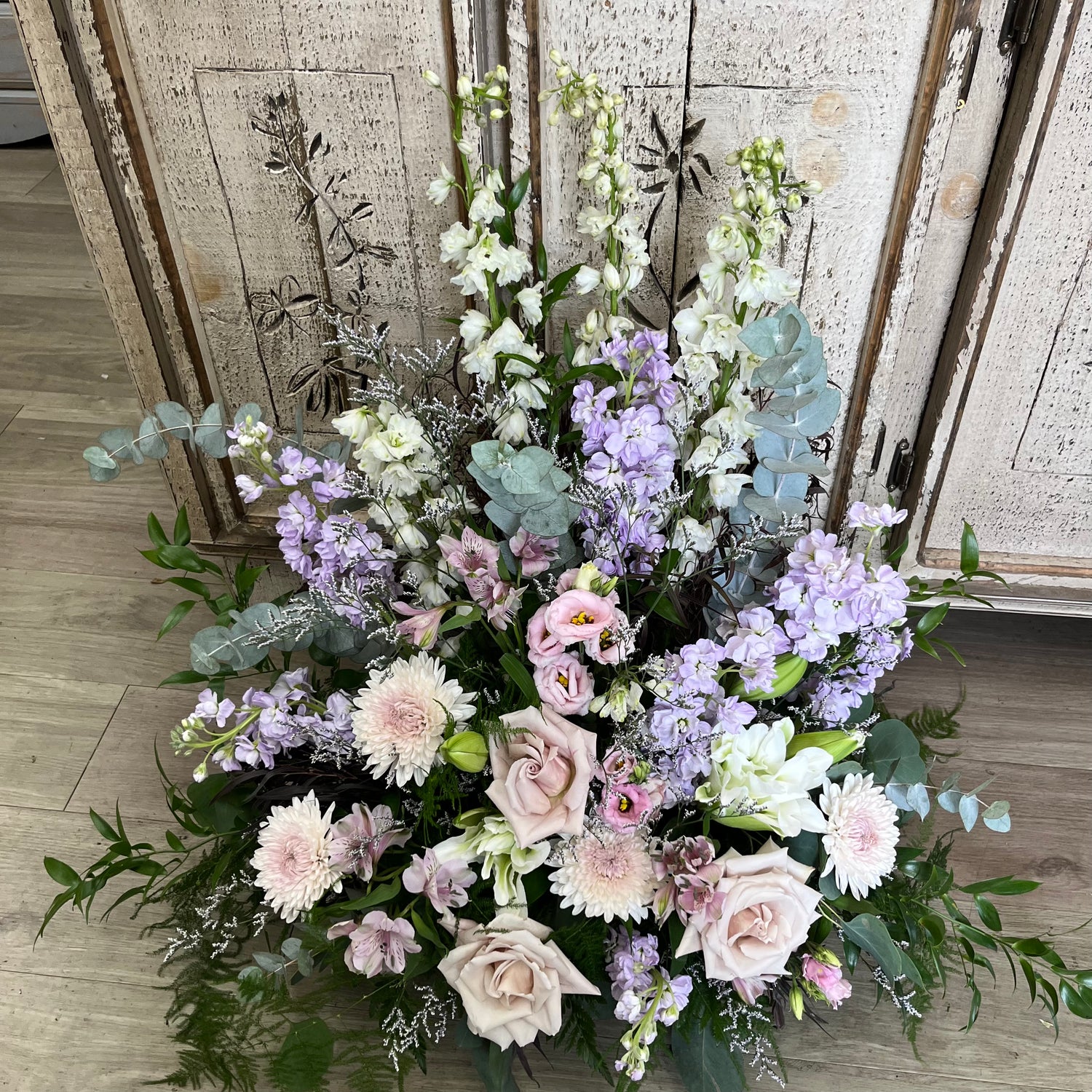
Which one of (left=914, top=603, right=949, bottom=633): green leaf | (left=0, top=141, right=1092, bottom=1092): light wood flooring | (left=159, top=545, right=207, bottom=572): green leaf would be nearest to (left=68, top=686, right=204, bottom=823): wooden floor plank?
(left=0, top=141, right=1092, bottom=1092): light wood flooring

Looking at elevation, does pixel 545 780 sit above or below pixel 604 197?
below

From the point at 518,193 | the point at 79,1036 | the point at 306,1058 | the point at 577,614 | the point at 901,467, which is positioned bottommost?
the point at 79,1036

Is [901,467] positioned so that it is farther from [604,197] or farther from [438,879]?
[438,879]

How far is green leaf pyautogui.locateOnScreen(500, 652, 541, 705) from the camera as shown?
0.75m

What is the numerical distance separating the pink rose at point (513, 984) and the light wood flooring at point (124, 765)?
0.57 ft

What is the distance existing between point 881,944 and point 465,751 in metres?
0.36

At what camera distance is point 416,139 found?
930 mm

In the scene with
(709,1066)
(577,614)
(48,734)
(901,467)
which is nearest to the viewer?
(577,614)

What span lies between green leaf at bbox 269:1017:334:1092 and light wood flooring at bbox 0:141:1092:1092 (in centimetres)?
14

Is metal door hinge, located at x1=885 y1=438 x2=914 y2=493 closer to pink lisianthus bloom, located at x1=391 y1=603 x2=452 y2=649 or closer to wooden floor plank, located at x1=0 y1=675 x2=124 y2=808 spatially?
pink lisianthus bloom, located at x1=391 y1=603 x2=452 y2=649

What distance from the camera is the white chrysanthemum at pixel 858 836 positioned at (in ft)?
2.49

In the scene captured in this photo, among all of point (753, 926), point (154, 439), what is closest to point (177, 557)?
point (154, 439)

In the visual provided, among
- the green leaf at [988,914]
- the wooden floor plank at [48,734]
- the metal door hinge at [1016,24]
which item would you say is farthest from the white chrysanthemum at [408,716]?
the metal door hinge at [1016,24]

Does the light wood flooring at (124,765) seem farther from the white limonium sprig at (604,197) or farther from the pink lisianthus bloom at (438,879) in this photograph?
the white limonium sprig at (604,197)
